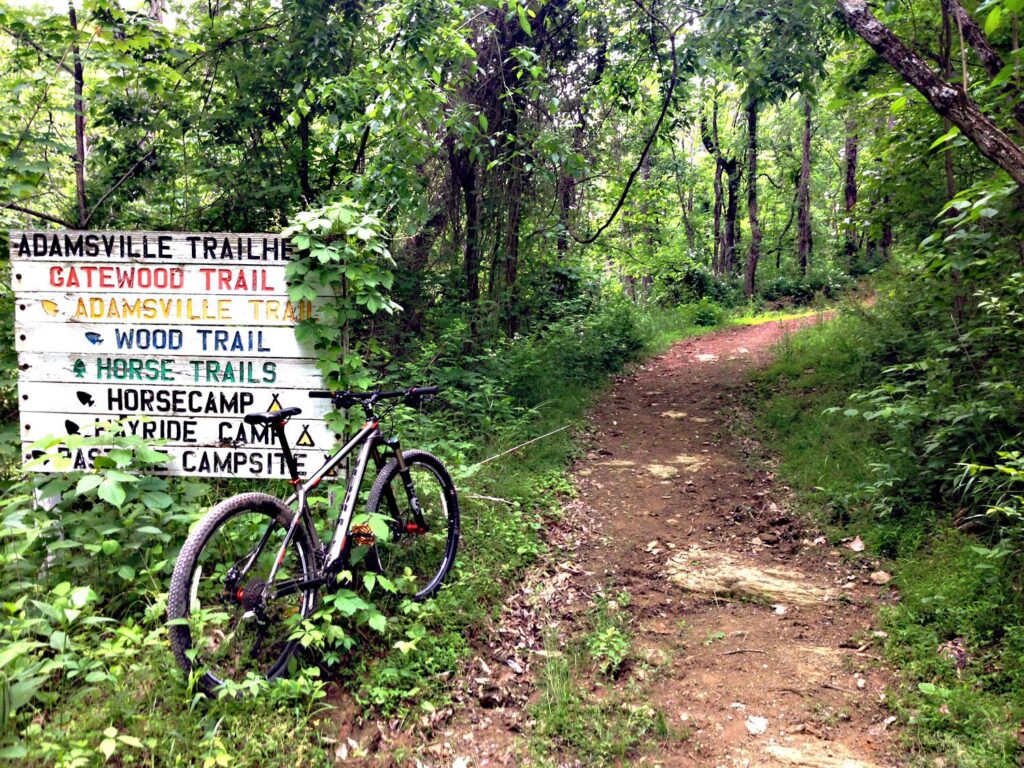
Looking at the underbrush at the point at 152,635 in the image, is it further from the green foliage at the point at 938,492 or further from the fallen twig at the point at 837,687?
the green foliage at the point at 938,492

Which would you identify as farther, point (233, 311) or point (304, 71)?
point (304, 71)

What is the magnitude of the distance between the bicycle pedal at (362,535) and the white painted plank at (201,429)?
0.51 meters

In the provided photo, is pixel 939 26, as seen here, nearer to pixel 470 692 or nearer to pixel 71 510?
pixel 470 692

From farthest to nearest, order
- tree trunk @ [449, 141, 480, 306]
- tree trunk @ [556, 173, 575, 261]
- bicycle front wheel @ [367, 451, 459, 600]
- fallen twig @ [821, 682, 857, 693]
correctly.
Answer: tree trunk @ [556, 173, 575, 261] → tree trunk @ [449, 141, 480, 306] → bicycle front wheel @ [367, 451, 459, 600] → fallen twig @ [821, 682, 857, 693]

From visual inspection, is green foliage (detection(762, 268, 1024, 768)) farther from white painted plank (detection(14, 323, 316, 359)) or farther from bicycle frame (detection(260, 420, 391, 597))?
white painted plank (detection(14, 323, 316, 359))

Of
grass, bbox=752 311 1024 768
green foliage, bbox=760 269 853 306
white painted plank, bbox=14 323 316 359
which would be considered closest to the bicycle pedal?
white painted plank, bbox=14 323 316 359

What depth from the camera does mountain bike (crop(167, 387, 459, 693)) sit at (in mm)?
2715

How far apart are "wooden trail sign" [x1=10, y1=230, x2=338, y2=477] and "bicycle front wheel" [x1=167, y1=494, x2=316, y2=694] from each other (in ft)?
1.97

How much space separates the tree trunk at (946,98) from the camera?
3.57 metres

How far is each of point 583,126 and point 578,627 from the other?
24.6 ft

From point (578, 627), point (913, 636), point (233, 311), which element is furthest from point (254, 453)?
point (913, 636)

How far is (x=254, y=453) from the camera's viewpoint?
3.66 meters

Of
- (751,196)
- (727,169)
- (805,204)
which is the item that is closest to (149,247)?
(751,196)

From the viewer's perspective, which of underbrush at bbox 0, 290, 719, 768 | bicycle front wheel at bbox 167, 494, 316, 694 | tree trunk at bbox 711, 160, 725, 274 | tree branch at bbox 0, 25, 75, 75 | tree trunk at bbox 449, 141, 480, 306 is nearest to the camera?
underbrush at bbox 0, 290, 719, 768
